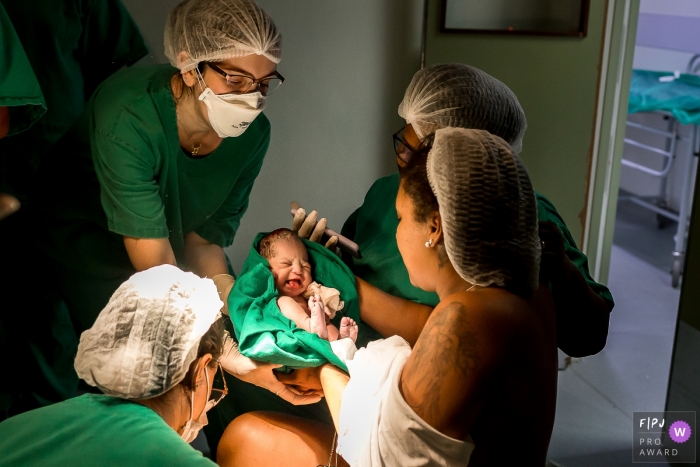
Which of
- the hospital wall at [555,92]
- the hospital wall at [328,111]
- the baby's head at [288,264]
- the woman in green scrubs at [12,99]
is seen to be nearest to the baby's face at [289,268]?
the baby's head at [288,264]

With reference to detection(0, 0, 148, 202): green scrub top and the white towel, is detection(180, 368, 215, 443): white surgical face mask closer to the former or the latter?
the white towel

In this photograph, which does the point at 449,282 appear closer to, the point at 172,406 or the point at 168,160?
the point at 172,406

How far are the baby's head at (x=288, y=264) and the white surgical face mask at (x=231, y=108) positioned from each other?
26cm

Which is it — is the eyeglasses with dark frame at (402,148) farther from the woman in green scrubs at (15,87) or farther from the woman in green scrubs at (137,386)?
the woman in green scrubs at (15,87)

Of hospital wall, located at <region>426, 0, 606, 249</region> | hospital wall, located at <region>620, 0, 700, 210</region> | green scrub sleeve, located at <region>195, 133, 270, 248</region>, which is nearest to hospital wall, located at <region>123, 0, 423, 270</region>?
green scrub sleeve, located at <region>195, 133, 270, 248</region>

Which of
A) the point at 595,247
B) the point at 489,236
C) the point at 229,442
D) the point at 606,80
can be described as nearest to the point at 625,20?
the point at 606,80

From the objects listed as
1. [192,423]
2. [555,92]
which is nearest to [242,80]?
[192,423]

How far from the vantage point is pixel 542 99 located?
2.05 meters

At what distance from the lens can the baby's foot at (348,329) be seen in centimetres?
153

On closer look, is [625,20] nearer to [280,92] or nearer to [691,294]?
[691,294]

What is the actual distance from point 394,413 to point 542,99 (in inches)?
47.1

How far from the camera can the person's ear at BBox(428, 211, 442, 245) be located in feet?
4.12

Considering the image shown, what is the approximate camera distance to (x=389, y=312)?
1.63 metres

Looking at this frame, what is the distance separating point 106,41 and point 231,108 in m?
0.58
